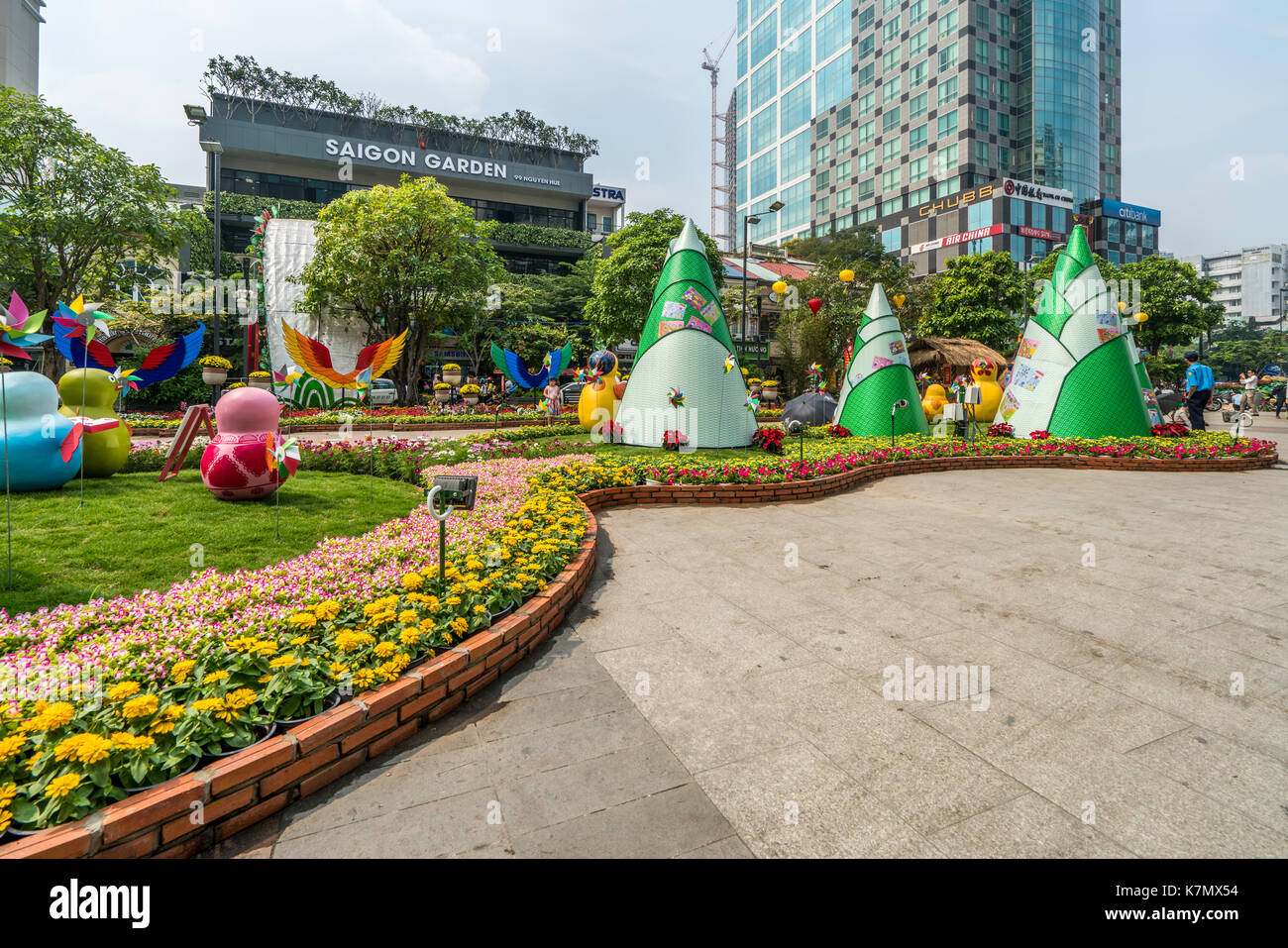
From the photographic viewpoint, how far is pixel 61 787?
222 cm

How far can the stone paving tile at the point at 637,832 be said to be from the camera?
95.2 inches

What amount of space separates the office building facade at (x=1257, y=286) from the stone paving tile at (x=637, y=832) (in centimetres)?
14197

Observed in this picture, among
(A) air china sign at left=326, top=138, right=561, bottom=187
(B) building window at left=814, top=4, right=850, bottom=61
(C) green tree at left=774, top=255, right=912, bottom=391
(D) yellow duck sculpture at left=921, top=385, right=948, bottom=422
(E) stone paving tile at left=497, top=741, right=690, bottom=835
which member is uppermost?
(B) building window at left=814, top=4, right=850, bottom=61

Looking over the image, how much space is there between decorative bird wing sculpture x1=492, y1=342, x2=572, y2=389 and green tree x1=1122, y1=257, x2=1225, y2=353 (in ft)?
127

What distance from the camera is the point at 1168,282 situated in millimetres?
39625

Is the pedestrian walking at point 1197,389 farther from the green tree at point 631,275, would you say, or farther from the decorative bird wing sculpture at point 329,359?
the decorative bird wing sculpture at point 329,359

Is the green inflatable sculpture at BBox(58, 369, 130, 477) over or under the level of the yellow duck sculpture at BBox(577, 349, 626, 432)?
under

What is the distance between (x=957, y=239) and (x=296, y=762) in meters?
64.6

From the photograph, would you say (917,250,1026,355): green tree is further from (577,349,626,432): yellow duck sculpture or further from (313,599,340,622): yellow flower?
(313,599,340,622): yellow flower

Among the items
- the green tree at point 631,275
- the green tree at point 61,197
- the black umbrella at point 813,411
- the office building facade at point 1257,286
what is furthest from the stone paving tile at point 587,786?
the office building facade at point 1257,286

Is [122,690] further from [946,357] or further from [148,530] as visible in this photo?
[946,357]

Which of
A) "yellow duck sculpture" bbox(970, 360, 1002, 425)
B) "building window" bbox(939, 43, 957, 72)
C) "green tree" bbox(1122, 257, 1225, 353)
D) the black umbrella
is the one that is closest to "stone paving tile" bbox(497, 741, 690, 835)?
the black umbrella

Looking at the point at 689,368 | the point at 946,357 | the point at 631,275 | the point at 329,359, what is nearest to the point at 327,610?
the point at 329,359

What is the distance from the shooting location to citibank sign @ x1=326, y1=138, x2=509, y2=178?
45656 millimetres
